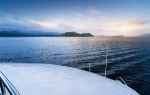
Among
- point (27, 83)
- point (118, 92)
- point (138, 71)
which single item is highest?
point (27, 83)

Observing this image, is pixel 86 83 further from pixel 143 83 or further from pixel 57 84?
pixel 143 83

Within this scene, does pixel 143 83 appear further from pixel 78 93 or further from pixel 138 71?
pixel 78 93

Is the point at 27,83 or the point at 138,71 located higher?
the point at 27,83

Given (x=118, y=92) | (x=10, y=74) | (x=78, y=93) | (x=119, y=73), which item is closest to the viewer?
(x=78, y=93)

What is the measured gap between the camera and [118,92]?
5.63 meters

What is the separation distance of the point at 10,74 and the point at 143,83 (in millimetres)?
25951

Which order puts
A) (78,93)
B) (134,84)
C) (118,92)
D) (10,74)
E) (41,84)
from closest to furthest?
(78,93)
(41,84)
(118,92)
(10,74)
(134,84)

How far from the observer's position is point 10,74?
19.9 feet

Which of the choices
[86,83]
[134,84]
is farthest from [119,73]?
[86,83]

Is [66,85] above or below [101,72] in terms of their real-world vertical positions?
above

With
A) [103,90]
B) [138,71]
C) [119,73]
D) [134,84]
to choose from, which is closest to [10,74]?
[103,90]

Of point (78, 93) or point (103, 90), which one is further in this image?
point (103, 90)

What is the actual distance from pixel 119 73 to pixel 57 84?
Result: 3163 centimetres

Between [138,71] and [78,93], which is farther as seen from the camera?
[138,71]
